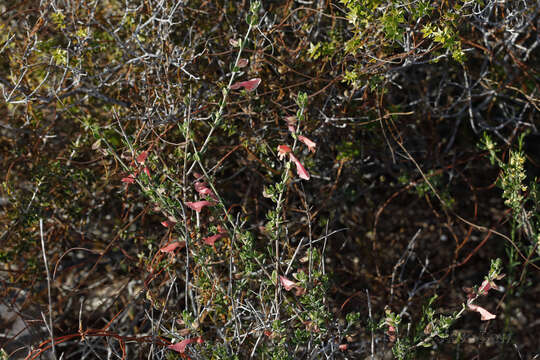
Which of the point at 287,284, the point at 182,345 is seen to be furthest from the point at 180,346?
the point at 287,284

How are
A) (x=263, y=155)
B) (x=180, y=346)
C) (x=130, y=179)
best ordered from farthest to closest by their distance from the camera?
(x=263, y=155) < (x=130, y=179) < (x=180, y=346)

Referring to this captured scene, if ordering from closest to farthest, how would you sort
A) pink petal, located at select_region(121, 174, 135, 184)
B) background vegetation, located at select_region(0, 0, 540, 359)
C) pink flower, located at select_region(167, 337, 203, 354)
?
pink flower, located at select_region(167, 337, 203, 354)
pink petal, located at select_region(121, 174, 135, 184)
background vegetation, located at select_region(0, 0, 540, 359)

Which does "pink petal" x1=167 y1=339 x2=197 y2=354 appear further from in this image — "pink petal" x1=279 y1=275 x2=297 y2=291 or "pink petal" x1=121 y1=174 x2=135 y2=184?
"pink petal" x1=121 y1=174 x2=135 y2=184

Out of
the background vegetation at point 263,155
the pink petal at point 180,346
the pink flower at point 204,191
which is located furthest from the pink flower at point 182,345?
the pink flower at point 204,191

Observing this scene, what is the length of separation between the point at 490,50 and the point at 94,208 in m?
1.61

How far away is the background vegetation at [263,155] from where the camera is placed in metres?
1.80

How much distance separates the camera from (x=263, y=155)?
200cm

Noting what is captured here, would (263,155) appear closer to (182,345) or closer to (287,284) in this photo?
(287,284)

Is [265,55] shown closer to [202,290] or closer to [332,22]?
[332,22]

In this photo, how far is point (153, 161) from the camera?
5.41ft

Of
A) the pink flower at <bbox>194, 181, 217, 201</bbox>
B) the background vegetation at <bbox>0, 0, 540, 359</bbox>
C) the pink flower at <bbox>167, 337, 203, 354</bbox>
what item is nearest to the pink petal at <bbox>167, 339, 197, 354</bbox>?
the pink flower at <bbox>167, 337, 203, 354</bbox>

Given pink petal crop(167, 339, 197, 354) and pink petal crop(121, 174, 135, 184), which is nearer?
pink petal crop(167, 339, 197, 354)

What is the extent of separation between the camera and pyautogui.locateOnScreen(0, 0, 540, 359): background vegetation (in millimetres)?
1797

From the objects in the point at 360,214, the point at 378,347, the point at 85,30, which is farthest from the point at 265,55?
the point at 378,347
